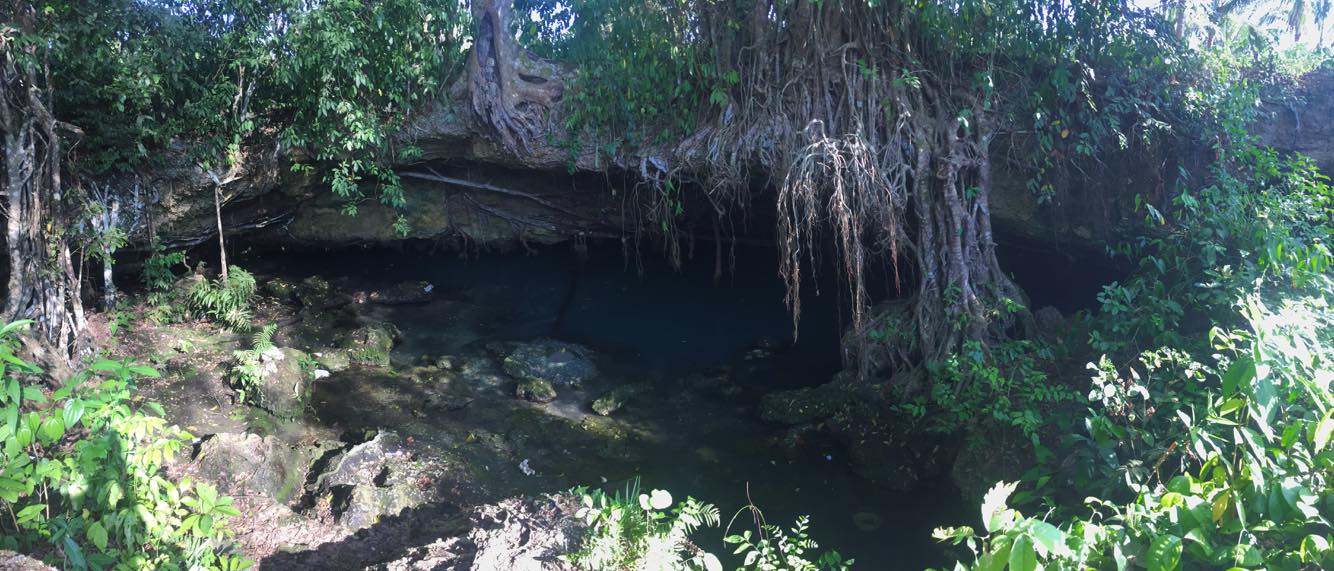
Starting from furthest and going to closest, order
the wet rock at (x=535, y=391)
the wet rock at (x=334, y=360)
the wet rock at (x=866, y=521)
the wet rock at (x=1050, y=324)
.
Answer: the wet rock at (x=334, y=360) < the wet rock at (x=535, y=391) < the wet rock at (x=1050, y=324) < the wet rock at (x=866, y=521)

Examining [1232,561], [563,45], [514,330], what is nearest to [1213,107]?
[1232,561]

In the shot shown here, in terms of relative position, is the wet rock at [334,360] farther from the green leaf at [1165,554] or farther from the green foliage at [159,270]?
the green leaf at [1165,554]

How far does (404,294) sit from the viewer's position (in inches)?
394

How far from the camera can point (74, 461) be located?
320 cm

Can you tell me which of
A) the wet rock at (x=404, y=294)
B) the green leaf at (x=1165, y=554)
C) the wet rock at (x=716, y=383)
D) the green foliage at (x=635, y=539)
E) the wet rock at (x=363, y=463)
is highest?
the green leaf at (x=1165, y=554)

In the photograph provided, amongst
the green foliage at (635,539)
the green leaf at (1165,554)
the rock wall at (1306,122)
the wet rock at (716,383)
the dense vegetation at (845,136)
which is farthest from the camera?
the wet rock at (716,383)

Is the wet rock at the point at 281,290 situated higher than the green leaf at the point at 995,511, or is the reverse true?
the green leaf at the point at 995,511

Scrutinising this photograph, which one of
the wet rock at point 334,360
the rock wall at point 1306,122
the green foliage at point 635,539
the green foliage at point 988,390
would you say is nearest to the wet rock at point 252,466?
the wet rock at point 334,360

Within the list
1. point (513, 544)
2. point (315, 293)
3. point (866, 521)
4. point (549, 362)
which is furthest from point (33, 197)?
point (866, 521)

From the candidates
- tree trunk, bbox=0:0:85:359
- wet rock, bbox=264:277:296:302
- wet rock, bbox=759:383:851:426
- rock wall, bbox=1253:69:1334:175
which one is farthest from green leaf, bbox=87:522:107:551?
rock wall, bbox=1253:69:1334:175

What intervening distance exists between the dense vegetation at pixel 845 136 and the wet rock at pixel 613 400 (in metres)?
1.83

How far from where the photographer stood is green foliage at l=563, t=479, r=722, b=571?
3.39 metres

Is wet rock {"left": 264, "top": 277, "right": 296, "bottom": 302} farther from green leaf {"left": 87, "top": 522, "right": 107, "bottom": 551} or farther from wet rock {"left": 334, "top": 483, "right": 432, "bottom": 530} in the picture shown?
green leaf {"left": 87, "top": 522, "right": 107, "bottom": 551}

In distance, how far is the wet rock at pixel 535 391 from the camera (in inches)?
298
